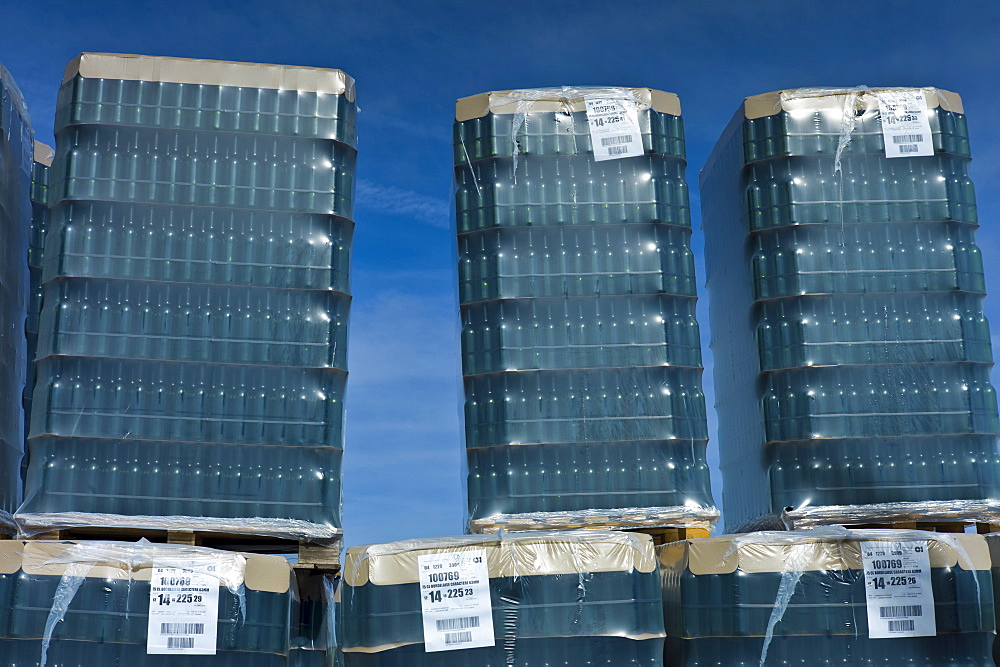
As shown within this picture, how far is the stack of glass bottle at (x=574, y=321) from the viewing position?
7.53 metres

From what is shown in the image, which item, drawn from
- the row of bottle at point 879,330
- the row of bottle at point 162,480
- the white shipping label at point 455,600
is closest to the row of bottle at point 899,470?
the row of bottle at point 879,330

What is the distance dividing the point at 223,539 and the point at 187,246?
2.11m

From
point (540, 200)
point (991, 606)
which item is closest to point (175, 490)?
point (540, 200)

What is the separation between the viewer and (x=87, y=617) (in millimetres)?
5957

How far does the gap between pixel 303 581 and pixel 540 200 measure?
331 centimetres

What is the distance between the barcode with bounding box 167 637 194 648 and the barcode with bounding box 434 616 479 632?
143 centimetres

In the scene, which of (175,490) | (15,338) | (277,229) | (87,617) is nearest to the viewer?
(87,617)

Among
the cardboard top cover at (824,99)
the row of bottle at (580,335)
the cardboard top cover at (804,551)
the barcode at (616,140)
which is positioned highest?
the cardboard top cover at (824,99)

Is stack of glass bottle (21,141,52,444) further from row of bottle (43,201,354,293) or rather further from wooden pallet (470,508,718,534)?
wooden pallet (470,508,718,534)

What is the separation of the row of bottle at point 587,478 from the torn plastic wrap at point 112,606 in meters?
1.98

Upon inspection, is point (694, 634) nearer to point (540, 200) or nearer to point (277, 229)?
point (540, 200)

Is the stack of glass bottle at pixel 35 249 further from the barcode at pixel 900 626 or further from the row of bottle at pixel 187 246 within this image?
the barcode at pixel 900 626

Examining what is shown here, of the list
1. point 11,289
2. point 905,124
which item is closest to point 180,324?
point 11,289

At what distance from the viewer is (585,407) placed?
24.9ft
